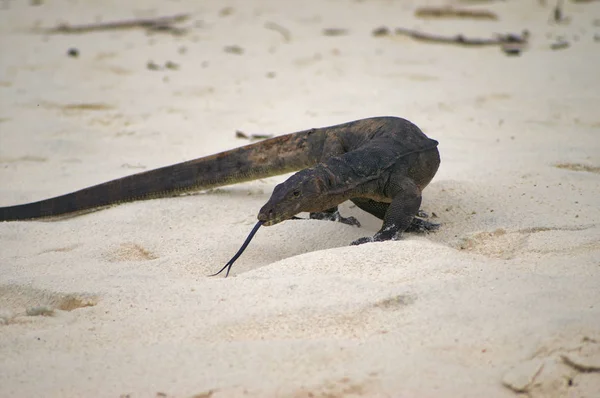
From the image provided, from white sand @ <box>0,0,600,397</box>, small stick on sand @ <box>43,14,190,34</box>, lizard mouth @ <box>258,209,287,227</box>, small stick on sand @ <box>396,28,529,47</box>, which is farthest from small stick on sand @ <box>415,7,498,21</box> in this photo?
lizard mouth @ <box>258,209,287,227</box>

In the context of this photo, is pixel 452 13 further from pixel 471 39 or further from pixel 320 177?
pixel 320 177

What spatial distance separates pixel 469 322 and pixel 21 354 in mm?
1555

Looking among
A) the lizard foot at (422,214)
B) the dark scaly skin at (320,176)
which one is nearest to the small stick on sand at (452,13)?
the dark scaly skin at (320,176)

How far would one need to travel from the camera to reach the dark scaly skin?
3.53 m

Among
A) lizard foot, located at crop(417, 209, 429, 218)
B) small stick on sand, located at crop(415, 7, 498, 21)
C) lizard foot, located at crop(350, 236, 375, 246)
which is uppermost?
small stick on sand, located at crop(415, 7, 498, 21)

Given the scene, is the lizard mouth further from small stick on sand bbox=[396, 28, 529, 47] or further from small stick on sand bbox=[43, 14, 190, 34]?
small stick on sand bbox=[43, 14, 190, 34]

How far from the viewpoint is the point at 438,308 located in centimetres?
260

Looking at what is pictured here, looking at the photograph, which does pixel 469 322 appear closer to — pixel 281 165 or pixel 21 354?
pixel 21 354

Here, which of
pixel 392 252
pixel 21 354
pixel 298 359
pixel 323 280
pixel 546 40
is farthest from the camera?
pixel 546 40

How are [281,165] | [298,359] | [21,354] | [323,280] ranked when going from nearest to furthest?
[298,359] < [21,354] < [323,280] < [281,165]

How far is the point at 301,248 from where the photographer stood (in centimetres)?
361

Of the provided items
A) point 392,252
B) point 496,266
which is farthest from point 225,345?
point 496,266

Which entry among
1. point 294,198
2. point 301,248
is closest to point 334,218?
point 301,248

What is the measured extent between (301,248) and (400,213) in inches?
20.3
